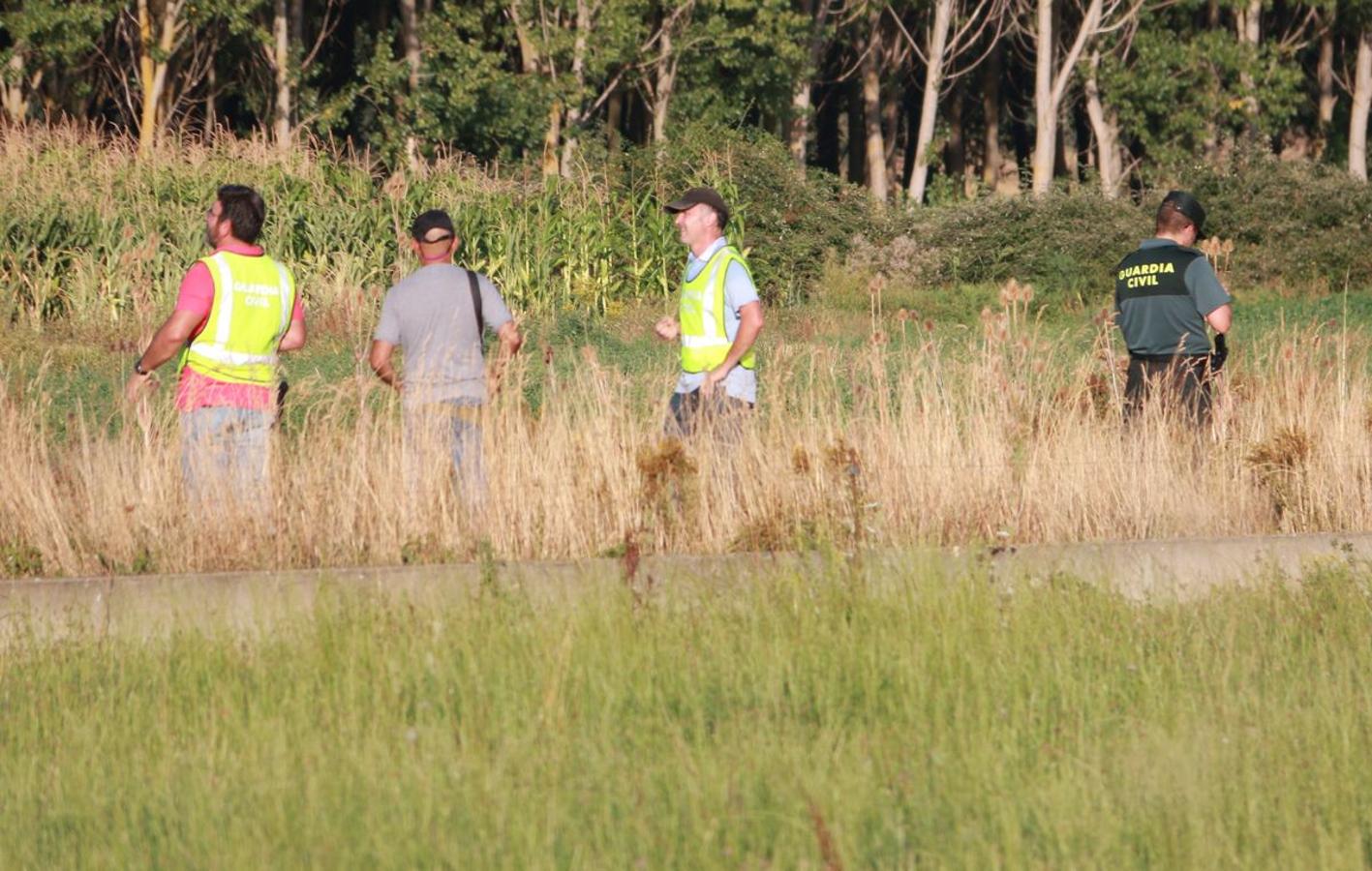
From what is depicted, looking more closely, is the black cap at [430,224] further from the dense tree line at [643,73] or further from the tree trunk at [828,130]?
the tree trunk at [828,130]

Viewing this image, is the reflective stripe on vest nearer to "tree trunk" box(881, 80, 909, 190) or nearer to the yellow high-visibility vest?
the yellow high-visibility vest

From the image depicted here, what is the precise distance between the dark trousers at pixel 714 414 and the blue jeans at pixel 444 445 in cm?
90

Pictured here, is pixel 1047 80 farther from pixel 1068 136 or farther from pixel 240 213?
pixel 240 213

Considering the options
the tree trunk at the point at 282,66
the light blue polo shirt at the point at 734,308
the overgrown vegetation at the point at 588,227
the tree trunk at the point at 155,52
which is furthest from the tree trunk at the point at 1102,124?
the light blue polo shirt at the point at 734,308

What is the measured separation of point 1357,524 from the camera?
9758mm

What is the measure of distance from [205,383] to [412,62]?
1086 inches

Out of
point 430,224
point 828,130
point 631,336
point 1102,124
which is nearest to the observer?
point 430,224

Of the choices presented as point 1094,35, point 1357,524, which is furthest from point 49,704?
point 1094,35

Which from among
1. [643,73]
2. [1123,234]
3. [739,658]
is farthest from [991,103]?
[739,658]

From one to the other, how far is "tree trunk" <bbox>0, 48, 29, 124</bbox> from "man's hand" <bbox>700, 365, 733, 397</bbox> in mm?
23647

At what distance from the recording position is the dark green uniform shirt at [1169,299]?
1046cm

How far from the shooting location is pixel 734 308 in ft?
31.4

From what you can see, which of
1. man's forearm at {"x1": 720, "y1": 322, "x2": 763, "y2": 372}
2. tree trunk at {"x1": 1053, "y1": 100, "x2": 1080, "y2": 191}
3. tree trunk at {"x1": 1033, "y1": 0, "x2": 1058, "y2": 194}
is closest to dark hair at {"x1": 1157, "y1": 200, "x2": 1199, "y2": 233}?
man's forearm at {"x1": 720, "y1": 322, "x2": 763, "y2": 372}

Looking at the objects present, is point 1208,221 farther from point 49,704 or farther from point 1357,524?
point 49,704
